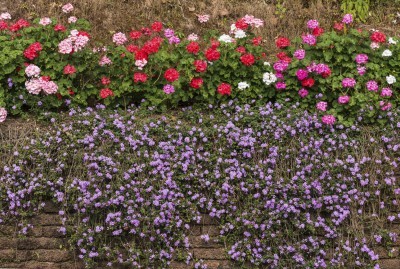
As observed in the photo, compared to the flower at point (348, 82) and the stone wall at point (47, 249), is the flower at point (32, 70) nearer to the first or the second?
the stone wall at point (47, 249)

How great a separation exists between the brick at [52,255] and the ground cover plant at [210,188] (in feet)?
0.45

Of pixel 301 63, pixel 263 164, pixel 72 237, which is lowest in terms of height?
pixel 72 237

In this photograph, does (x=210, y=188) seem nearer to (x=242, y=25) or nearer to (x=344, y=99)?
(x=344, y=99)

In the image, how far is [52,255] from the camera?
4492mm

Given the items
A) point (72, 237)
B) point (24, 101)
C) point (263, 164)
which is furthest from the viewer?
point (24, 101)

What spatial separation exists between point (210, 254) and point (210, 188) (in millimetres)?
523

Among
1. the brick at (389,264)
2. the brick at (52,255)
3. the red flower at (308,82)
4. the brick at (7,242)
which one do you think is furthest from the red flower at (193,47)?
the brick at (389,264)

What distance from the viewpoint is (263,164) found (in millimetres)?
4699

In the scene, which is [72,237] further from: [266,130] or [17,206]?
[266,130]

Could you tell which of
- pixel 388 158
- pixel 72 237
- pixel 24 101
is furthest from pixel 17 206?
pixel 388 158

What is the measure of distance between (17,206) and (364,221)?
2.79 meters

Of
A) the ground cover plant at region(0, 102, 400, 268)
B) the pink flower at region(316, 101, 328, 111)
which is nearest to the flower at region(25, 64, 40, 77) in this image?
the ground cover plant at region(0, 102, 400, 268)

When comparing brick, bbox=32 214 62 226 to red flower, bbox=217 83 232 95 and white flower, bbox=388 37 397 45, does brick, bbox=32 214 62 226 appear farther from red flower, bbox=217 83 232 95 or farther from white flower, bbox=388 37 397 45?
white flower, bbox=388 37 397 45

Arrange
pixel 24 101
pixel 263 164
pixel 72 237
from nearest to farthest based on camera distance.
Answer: pixel 72 237 → pixel 263 164 → pixel 24 101
